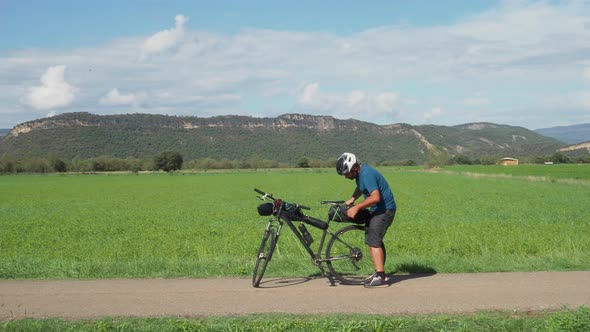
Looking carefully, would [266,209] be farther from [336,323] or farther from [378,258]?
[336,323]

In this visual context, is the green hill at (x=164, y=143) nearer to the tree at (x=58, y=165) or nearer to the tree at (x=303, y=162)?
the tree at (x=58, y=165)

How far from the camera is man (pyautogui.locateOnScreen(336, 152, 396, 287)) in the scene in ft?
27.5

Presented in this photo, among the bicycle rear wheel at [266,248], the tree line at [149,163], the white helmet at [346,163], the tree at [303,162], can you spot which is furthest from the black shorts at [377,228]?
the tree at [303,162]

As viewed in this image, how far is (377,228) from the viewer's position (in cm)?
862

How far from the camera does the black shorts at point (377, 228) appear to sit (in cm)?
859

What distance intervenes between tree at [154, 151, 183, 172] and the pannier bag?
4734 inches

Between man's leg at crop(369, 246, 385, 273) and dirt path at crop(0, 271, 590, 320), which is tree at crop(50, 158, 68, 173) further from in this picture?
man's leg at crop(369, 246, 385, 273)

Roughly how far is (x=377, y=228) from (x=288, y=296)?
1.73 m

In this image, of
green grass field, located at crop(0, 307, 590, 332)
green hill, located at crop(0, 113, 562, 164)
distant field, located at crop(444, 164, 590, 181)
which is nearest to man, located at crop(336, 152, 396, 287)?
green grass field, located at crop(0, 307, 590, 332)

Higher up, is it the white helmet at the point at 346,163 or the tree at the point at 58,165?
the tree at the point at 58,165

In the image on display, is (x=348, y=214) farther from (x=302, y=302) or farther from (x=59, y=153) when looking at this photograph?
(x=59, y=153)

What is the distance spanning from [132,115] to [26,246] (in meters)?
183

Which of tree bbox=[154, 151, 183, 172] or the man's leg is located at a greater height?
tree bbox=[154, 151, 183, 172]

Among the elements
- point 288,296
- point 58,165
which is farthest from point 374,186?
point 58,165
